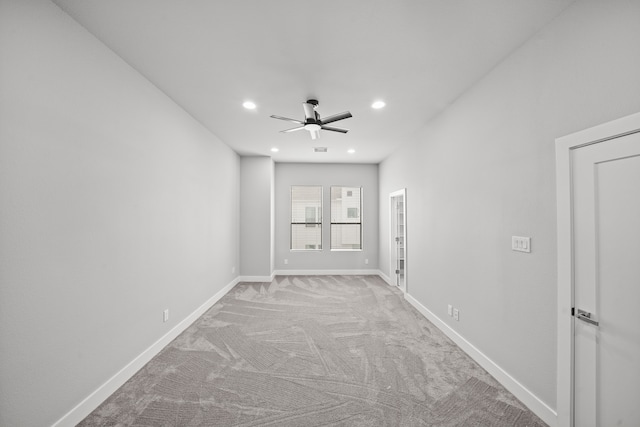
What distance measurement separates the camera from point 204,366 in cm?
266

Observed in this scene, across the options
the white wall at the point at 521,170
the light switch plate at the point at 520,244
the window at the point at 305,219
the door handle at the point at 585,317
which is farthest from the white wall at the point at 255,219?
the door handle at the point at 585,317

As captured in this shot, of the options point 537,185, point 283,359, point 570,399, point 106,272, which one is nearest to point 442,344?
point 570,399

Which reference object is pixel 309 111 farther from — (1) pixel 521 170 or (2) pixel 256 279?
(2) pixel 256 279

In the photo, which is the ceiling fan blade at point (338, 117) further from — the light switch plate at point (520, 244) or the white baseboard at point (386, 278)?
the white baseboard at point (386, 278)

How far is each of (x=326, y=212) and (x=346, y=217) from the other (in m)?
0.56

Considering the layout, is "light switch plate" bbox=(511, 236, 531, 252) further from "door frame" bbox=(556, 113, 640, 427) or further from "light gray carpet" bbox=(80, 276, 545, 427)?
"light gray carpet" bbox=(80, 276, 545, 427)

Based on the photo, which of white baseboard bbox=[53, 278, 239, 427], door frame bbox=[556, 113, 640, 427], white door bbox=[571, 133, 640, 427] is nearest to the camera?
white door bbox=[571, 133, 640, 427]

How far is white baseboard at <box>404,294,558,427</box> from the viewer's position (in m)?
1.93

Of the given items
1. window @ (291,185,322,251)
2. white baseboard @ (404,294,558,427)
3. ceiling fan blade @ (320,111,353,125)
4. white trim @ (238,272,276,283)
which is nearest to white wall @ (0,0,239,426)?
ceiling fan blade @ (320,111,353,125)

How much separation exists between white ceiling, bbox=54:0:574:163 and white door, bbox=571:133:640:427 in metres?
1.12

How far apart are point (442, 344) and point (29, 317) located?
3.55 m

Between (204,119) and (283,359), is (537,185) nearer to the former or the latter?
(283,359)

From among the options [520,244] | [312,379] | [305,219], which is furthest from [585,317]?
[305,219]

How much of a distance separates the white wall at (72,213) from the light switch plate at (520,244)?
3.33m
